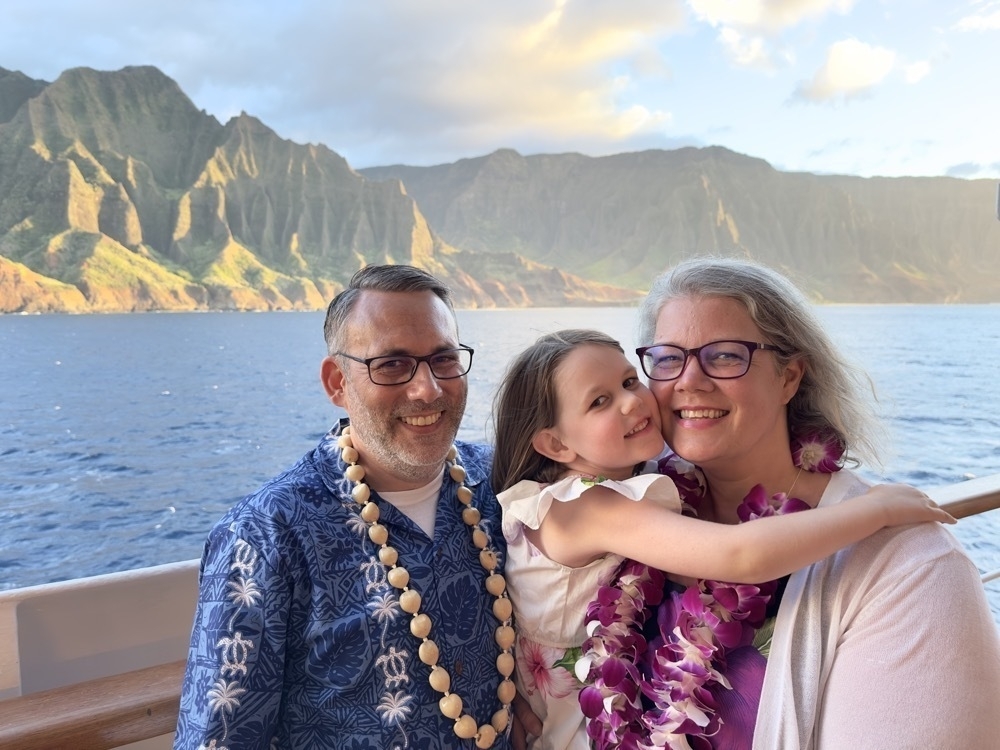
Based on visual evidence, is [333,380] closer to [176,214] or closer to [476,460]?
[476,460]

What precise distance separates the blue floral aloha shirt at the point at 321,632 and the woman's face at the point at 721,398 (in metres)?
0.55

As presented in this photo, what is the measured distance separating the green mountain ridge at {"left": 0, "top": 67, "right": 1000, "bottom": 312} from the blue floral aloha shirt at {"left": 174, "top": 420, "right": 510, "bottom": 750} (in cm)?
2510

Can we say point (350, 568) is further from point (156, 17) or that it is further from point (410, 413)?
point (156, 17)

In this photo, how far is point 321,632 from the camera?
125cm

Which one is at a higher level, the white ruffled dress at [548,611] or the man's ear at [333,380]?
the man's ear at [333,380]

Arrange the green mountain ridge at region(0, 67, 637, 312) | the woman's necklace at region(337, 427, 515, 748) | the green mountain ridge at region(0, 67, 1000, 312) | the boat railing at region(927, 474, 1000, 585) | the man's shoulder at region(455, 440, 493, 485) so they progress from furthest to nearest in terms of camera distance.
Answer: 1. the green mountain ridge at region(0, 67, 1000, 312)
2. the green mountain ridge at region(0, 67, 637, 312)
3. the boat railing at region(927, 474, 1000, 585)
4. the man's shoulder at region(455, 440, 493, 485)
5. the woman's necklace at region(337, 427, 515, 748)

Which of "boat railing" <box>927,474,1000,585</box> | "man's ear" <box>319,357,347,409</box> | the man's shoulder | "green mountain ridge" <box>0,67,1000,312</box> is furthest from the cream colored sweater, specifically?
"green mountain ridge" <box>0,67,1000,312</box>

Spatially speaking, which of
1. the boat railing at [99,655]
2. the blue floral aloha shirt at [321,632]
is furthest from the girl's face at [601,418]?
the boat railing at [99,655]

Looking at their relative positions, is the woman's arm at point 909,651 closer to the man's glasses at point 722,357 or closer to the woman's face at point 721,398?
the woman's face at point 721,398

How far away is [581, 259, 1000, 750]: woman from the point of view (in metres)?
1.03

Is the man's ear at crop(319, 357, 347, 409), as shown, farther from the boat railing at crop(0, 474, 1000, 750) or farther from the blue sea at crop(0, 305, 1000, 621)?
the boat railing at crop(0, 474, 1000, 750)

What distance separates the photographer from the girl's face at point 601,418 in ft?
4.41

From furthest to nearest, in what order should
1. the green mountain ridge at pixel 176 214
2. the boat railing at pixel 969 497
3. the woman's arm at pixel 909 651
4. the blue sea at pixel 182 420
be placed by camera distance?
the green mountain ridge at pixel 176 214 < the blue sea at pixel 182 420 < the boat railing at pixel 969 497 < the woman's arm at pixel 909 651

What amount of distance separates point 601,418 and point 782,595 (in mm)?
458
